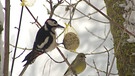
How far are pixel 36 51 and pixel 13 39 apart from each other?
1442mm

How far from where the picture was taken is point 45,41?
3.48 feet

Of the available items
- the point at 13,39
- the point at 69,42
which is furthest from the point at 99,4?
the point at 69,42

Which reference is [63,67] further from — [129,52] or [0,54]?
[0,54]

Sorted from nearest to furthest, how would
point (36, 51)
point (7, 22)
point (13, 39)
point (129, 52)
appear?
point (7, 22) → point (36, 51) → point (129, 52) → point (13, 39)

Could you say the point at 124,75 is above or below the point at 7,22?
below

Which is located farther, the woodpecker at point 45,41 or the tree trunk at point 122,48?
the tree trunk at point 122,48

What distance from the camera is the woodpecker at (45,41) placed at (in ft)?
3.25

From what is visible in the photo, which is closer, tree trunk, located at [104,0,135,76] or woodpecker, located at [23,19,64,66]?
woodpecker, located at [23,19,64,66]

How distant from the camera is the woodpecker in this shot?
991 mm

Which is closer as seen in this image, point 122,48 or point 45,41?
point 45,41

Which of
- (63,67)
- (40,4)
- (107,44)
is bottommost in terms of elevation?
(63,67)

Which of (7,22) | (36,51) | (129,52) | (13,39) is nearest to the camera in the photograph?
(7,22)

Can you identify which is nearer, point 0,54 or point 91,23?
point 0,54

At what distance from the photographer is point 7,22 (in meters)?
0.63
